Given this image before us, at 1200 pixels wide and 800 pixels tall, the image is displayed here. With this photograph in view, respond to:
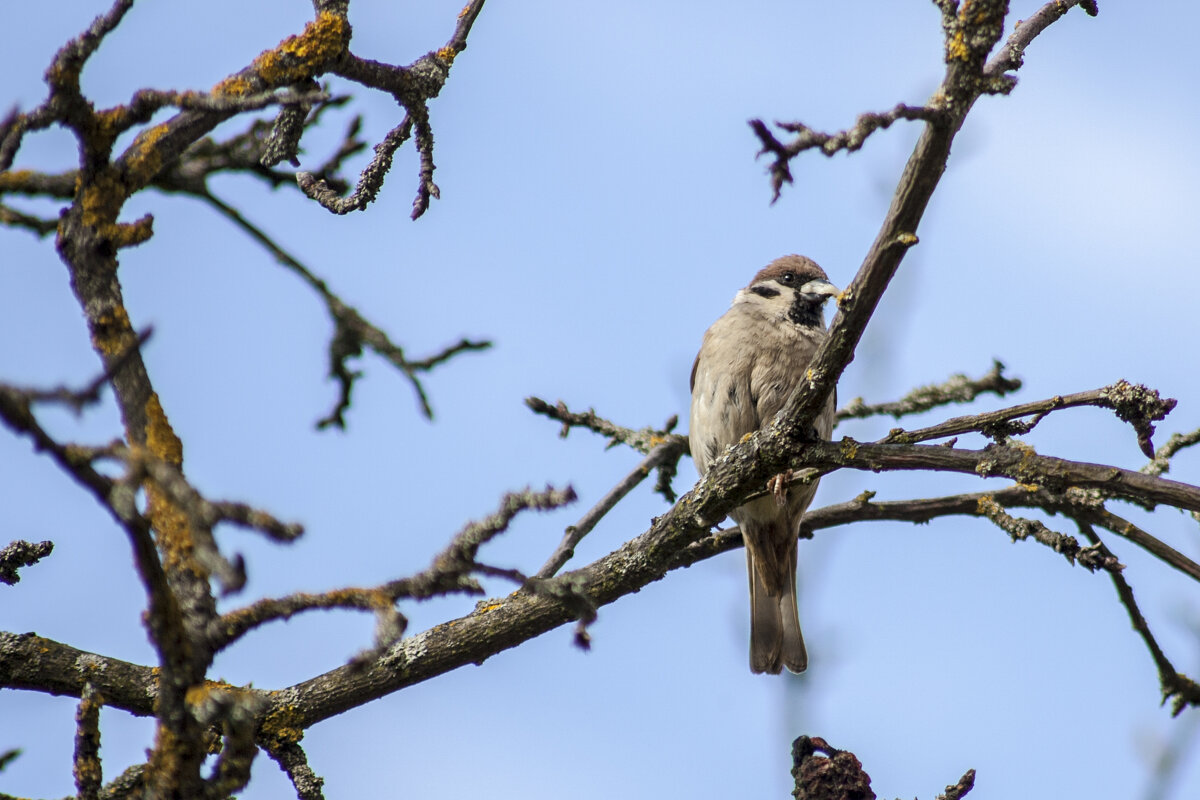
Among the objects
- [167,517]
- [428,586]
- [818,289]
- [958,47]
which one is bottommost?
[428,586]

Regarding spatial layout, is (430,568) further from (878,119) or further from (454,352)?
(878,119)

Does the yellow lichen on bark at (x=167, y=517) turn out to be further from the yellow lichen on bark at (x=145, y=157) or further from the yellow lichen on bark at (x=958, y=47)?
the yellow lichen on bark at (x=958, y=47)

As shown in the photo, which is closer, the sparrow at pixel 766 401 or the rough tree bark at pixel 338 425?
the rough tree bark at pixel 338 425

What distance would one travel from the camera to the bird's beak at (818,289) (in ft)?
20.2

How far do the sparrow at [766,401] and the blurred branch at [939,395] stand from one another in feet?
0.43

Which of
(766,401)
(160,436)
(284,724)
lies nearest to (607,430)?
(766,401)

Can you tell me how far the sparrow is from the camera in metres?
5.81

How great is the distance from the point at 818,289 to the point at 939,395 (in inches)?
43.4

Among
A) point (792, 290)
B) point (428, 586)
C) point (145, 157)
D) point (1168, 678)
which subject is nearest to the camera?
point (428, 586)


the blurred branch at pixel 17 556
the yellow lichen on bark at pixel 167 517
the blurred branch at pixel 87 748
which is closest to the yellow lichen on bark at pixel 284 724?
the blurred branch at pixel 17 556

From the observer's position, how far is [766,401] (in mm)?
5805

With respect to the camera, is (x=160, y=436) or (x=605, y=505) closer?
(x=160, y=436)

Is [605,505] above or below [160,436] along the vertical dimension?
above

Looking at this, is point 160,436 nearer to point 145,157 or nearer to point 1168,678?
point 145,157
